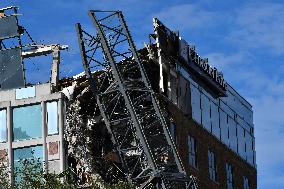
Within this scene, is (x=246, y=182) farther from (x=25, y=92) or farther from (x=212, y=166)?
(x=25, y=92)

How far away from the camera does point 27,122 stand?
280 ft

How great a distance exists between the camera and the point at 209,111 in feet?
315

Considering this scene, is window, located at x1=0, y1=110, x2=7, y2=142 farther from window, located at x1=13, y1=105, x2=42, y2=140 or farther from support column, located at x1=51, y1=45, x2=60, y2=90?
support column, located at x1=51, y1=45, x2=60, y2=90

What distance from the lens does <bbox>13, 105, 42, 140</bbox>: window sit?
278ft

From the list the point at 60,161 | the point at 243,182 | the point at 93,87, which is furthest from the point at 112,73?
the point at 243,182

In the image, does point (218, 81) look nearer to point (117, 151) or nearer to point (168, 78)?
point (168, 78)

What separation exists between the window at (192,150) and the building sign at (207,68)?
5.83 metres

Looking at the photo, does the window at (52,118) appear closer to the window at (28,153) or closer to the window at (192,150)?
the window at (28,153)

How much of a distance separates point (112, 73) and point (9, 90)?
8971 millimetres

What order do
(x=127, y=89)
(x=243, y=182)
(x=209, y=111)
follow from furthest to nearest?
(x=243, y=182)
(x=209, y=111)
(x=127, y=89)

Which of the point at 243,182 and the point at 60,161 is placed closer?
the point at 60,161

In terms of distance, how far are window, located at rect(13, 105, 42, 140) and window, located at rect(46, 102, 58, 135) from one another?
0.64m

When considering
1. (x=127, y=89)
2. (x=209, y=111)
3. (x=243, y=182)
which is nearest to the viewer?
(x=127, y=89)

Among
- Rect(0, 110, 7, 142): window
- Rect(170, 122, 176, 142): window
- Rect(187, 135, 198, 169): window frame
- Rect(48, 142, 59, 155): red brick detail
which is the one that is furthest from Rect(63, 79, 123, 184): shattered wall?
Rect(187, 135, 198, 169): window frame
